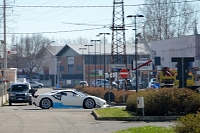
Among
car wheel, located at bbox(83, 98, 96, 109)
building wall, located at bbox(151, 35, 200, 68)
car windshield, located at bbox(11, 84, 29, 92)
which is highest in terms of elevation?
building wall, located at bbox(151, 35, 200, 68)

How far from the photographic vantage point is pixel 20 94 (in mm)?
38219

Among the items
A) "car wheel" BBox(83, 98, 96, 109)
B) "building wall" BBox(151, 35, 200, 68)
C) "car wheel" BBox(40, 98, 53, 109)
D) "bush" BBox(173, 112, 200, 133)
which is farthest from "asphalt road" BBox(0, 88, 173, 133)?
"building wall" BBox(151, 35, 200, 68)

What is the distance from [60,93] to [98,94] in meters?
17.4

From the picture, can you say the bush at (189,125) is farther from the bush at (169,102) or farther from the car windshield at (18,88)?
the car windshield at (18,88)

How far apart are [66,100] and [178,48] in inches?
1403

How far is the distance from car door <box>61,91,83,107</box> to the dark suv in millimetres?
8534

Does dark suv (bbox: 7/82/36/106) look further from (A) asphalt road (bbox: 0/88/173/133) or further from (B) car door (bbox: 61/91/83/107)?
(A) asphalt road (bbox: 0/88/173/133)

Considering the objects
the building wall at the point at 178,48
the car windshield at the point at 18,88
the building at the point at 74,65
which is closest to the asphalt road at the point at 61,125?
the car windshield at the point at 18,88

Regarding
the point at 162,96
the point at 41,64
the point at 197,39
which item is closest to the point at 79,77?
the point at 41,64

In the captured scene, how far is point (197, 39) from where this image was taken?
5781cm

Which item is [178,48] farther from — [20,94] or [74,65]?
[74,65]

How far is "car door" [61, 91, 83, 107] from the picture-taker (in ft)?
100

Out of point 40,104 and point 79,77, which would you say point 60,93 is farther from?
point 79,77

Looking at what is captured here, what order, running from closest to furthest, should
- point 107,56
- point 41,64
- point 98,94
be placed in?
1. point 98,94
2. point 107,56
3. point 41,64
